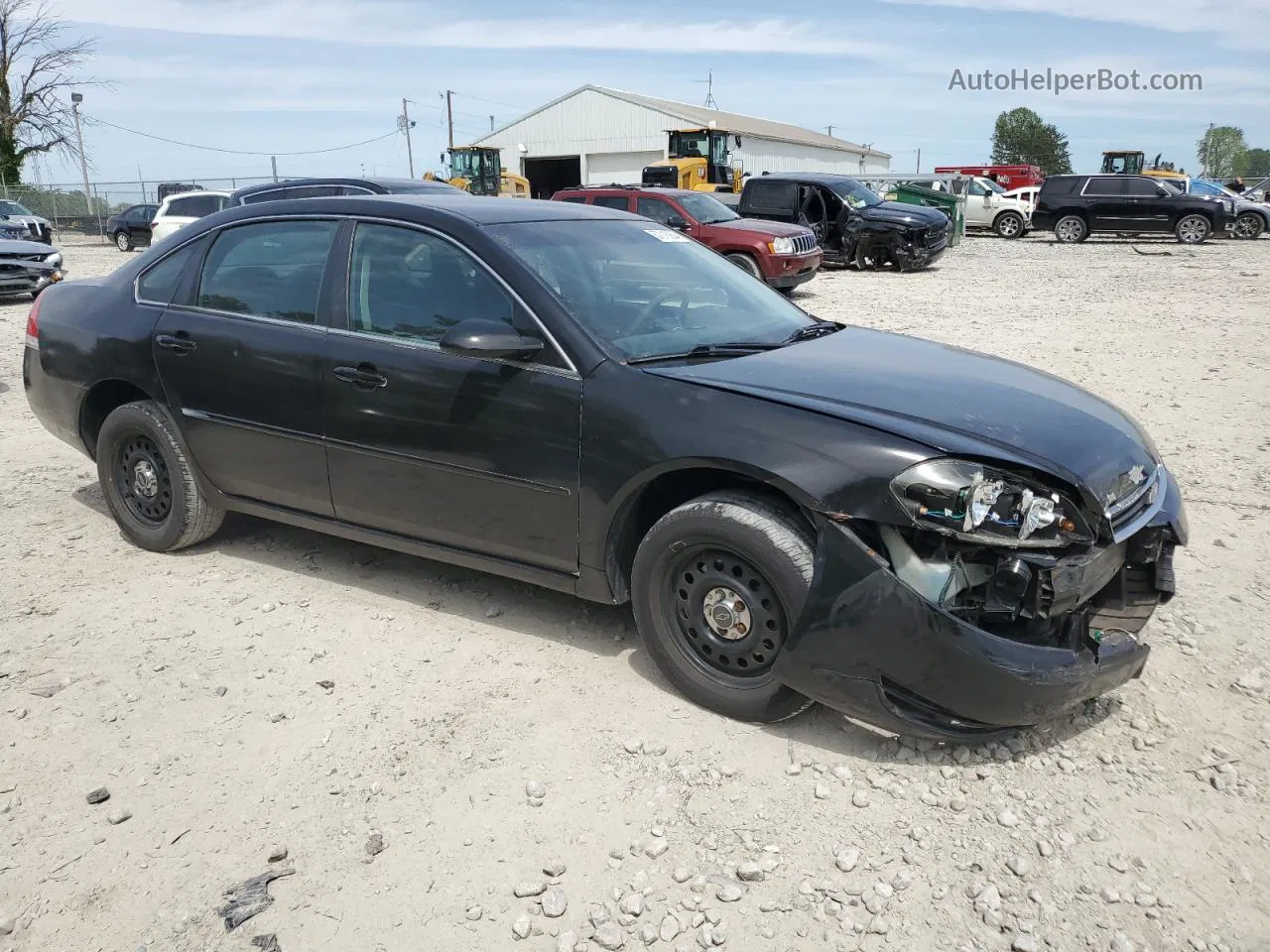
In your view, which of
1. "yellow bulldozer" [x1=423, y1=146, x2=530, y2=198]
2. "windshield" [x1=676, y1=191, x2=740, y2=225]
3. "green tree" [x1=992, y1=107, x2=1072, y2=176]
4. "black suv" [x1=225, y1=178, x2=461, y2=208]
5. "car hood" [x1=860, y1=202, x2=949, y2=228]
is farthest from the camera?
"green tree" [x1=992, y1=107, x2=1072, y2=176]

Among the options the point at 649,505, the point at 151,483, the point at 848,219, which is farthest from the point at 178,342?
the point at 848,219

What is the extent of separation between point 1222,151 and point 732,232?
12890cm

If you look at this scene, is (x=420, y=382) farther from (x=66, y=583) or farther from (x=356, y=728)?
(x=66, y=583)

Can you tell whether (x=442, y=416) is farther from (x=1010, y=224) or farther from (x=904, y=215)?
(x=1010, y=224)

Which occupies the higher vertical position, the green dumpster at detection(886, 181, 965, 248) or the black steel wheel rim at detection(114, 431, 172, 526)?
the green dumpster at detection(886, 181, 965, 248)

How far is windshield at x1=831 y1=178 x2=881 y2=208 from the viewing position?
65.9 feet

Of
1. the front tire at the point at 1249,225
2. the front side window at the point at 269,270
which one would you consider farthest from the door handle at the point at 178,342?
the front tire at the point at 1249,225

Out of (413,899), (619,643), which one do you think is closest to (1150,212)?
(619,643)

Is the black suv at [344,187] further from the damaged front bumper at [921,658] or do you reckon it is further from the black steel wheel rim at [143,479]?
the damaged front bumper at [921,658]

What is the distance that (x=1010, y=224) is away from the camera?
28.7m

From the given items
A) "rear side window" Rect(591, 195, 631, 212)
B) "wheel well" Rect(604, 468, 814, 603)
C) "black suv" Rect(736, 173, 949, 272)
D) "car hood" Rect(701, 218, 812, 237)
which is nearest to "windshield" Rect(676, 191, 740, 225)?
"car hood" Rect(701, 218, 812, 237)

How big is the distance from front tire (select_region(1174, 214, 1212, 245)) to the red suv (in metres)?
14.2

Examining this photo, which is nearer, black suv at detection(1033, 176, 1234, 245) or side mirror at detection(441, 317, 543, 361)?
side mirror at detection(441, 317, 543, 361)

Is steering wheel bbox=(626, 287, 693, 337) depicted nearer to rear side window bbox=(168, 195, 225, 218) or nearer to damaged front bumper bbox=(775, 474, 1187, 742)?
damaged front bumper bbox=(775, 474, 1187, 742)
